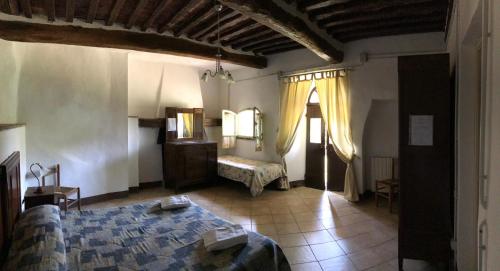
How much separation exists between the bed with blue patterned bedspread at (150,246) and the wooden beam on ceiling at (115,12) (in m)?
2.29

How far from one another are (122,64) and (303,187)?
4.02 meters

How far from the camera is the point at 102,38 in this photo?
12.8 feet

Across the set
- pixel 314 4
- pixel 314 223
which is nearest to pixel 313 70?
pixel 314 4

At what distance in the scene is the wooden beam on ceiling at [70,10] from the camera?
3222mm

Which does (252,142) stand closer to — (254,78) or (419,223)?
(254,78)

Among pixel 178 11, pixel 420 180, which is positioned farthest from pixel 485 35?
pixel 178 11

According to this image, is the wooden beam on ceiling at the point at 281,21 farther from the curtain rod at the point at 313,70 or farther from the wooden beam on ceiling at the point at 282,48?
the wooden beam on ceiling at the point at 282,48

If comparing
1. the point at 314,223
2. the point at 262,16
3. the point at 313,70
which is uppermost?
the point at 262,16

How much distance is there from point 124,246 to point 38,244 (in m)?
0.51

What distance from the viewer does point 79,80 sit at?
175 inches

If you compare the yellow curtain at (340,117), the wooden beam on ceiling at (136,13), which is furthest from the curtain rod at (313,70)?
the wooden beam on ceiling at (136,13)

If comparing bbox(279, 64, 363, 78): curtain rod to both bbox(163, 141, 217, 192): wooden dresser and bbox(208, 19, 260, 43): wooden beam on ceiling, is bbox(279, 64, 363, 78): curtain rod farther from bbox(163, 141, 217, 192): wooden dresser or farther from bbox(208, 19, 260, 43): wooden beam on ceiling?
bbox(163, 141, 217, 192): wooden dresser

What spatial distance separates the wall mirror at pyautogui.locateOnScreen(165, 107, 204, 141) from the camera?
570 cm

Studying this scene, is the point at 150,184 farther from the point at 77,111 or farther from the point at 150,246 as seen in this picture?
the point at 150,246
